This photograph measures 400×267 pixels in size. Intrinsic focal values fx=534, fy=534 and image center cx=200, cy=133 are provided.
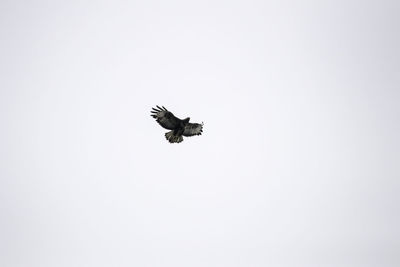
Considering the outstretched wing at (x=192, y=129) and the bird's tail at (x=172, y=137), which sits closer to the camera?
the bird's tail at (x=172, y=137)

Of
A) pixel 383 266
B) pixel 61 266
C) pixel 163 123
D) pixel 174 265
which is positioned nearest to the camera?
pixel 163 123

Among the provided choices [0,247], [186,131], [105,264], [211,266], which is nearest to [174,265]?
[211,266]

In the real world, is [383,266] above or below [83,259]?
above

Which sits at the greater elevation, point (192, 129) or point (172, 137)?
point (192, 129)

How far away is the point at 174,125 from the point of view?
35.7m

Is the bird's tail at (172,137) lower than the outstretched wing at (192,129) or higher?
lower

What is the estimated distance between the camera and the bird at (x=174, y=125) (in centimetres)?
3500

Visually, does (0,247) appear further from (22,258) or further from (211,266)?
(211,266)

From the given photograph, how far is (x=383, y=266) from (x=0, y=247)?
13924 centimetres

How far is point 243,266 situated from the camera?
653ft

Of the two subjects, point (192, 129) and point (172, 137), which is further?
point (192, 129)

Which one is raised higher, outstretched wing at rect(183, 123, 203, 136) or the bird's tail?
outstretched wing at rect(183, 123, 203, 136)

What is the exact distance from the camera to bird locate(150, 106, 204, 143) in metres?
35.0

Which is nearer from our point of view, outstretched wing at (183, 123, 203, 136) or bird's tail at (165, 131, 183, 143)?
bird's tail at (165, 131, 183, 143)
